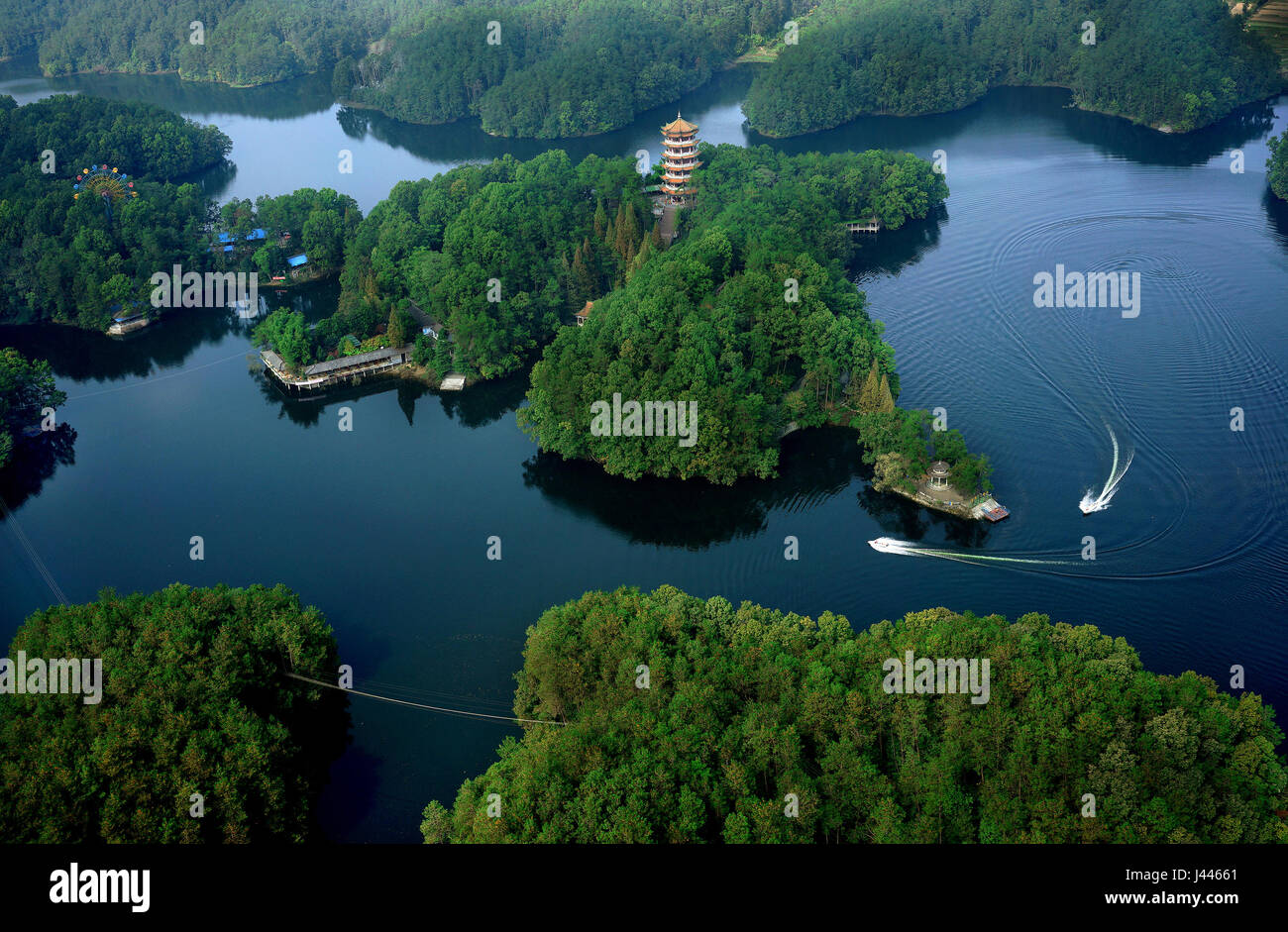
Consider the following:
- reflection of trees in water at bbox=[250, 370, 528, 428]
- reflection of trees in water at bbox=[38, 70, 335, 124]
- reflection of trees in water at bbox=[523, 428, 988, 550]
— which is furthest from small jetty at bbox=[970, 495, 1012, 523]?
reflection of trees in water at bbox=[38, 70, 335, 124]

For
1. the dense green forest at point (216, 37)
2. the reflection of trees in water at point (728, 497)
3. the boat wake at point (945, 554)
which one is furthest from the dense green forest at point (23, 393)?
the dense green forest at point (216, 37)

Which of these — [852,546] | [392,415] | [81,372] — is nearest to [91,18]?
[81,372]

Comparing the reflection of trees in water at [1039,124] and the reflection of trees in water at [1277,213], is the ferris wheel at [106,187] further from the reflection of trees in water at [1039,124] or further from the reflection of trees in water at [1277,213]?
the reflection of trees in water at [1277,213]

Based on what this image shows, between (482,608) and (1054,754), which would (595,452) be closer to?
(482,608)

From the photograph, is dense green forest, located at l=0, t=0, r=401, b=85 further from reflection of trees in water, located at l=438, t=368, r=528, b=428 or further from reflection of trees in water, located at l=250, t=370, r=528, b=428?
reflection of trees in water, located at l=438, t=368, r=528, b=428

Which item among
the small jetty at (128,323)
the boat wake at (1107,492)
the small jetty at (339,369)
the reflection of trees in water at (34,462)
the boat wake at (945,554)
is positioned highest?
the small jetty at (128,323)

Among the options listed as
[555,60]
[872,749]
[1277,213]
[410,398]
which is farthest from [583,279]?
[555,60]

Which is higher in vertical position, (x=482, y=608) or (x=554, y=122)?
(x=554, y=122)
